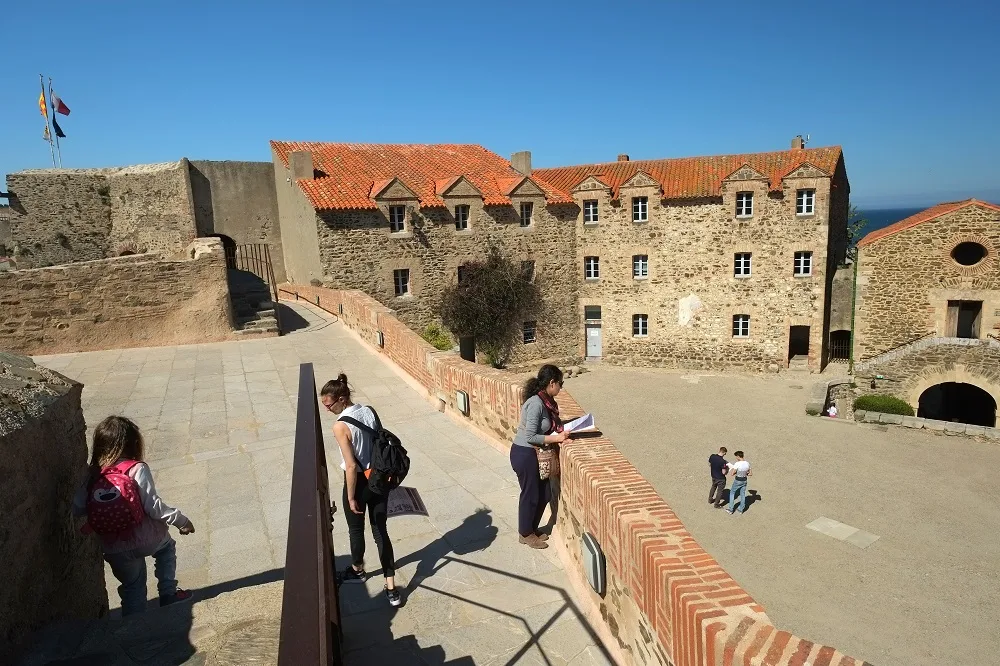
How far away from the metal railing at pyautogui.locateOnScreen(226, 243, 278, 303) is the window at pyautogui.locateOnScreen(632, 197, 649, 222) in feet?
52.9

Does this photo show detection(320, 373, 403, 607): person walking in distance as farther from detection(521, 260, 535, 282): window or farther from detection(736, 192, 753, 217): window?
detection(736, 192, 753, 217): window

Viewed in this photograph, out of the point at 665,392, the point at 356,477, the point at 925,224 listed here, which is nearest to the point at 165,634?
the point at 356,477

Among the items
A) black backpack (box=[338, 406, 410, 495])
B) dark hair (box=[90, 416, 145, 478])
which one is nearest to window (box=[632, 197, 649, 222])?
black backpack (box=[338, 406, 410, 495])

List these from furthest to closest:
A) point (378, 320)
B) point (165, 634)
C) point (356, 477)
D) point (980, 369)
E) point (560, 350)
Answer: point (560, 350) < point (980, 369) < point (378, 320) < point (356, 477) < point (165, 634)

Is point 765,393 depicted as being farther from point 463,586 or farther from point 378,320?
point 463,586

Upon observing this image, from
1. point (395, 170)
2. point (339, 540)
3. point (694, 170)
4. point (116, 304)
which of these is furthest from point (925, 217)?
point (116, 304)

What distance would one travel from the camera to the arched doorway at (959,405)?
24.3m

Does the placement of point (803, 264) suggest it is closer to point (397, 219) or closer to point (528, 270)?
point (528, 270)

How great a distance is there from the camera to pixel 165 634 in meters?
2.75

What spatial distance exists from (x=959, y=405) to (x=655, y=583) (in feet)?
90.2

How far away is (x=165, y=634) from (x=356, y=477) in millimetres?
2000

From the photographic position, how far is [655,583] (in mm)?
3473

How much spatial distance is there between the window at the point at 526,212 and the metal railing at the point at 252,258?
36.1ft

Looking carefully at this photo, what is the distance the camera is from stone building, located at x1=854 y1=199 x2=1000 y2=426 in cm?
2102
